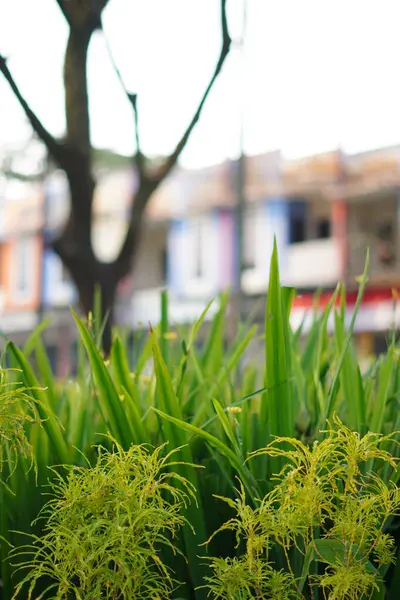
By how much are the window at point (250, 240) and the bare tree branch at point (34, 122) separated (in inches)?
466

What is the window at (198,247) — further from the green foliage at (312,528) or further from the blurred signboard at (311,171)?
the green foliage at (312,528)

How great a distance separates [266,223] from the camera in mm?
14359

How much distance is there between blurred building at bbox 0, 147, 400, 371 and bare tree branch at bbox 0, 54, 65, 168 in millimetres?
7840

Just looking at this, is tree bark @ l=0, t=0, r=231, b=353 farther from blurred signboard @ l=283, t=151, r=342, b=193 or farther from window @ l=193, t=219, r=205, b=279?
window @ l=193, t=219, r=205, b=279

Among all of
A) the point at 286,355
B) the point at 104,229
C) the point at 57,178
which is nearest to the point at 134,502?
the point at 286,355

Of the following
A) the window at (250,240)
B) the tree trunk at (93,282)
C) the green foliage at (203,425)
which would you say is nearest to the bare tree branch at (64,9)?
the green foliage at (203,425)

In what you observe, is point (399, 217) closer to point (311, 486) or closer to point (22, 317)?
point (22, 317)

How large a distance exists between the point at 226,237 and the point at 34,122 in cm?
1310

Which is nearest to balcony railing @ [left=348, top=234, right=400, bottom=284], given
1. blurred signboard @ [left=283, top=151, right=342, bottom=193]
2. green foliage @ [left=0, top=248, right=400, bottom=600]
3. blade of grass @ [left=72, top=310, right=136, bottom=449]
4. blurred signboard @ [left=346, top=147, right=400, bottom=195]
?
blurred signboard @ [left=346, top=147, right=400, bottom=195]

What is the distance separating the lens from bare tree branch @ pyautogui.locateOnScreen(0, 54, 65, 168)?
165 centimetres

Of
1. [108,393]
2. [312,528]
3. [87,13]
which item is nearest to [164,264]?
[87,13]

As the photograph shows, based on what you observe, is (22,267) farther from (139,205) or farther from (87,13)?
(87,13)

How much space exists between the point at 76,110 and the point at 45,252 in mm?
16007

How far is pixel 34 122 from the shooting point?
1.98 meters
